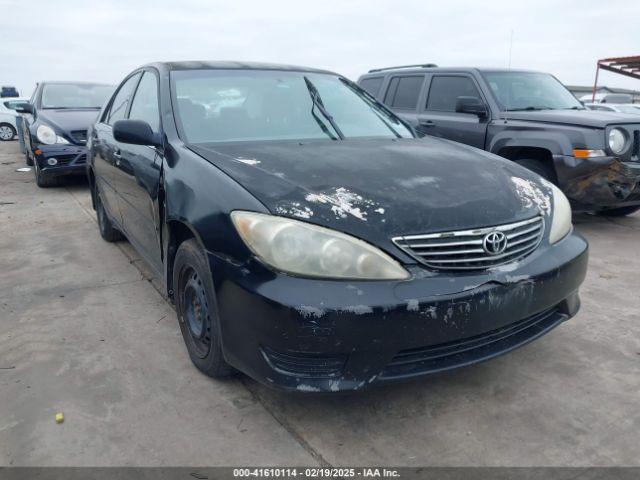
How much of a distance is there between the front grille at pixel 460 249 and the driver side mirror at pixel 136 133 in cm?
157

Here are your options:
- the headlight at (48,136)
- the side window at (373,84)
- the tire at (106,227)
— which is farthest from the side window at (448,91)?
the headlight at (48,136)

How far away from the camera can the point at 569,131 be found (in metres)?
5.17

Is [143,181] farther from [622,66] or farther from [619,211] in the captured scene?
[622,66]

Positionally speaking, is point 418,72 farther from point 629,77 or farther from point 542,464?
point 629,77

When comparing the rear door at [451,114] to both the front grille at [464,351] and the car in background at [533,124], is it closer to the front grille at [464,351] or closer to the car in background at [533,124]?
the car in background at [533,124]

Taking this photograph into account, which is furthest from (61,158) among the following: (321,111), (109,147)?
(321,111)

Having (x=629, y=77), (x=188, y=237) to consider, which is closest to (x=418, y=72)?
(x=188, y=237)

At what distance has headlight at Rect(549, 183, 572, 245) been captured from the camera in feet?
8.44

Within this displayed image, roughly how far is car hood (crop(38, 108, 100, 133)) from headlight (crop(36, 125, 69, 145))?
0.32 feet

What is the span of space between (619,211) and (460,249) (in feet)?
16.3

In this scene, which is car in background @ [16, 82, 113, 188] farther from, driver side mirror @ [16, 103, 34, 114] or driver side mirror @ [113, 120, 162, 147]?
driver side mirror @ [113, 120, 162, 147]

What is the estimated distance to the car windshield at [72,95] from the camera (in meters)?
8.45

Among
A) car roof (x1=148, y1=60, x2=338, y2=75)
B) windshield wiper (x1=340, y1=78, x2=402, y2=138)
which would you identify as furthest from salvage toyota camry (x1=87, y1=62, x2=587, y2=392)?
windshield wiper (x1=340, y1=78, x2=402, y2=138)

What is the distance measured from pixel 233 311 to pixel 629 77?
22.7m
